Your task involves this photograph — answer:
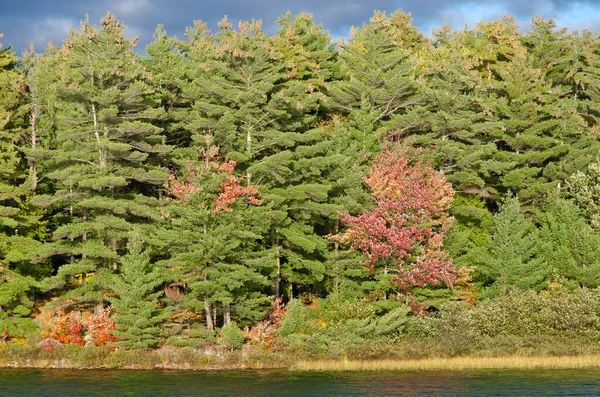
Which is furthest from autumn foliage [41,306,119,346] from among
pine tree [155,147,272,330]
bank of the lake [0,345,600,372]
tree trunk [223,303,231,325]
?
tree trunk [223,303,231,325]

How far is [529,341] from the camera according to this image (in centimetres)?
4228

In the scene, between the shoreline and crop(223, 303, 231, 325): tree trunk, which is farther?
crop(223, 303, 231, 325): tree trunk

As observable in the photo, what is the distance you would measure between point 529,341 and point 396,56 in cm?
2468

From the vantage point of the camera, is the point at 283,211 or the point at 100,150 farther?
the point at 283,211

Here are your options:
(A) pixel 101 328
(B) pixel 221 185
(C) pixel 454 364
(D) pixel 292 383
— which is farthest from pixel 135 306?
(C) pixel 454 364

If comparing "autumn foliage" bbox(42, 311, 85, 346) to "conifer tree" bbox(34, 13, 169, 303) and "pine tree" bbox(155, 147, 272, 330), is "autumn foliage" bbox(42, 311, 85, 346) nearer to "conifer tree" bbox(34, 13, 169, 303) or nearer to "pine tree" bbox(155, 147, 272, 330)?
"conifer tree" bbox(34, 13, 169, 303)

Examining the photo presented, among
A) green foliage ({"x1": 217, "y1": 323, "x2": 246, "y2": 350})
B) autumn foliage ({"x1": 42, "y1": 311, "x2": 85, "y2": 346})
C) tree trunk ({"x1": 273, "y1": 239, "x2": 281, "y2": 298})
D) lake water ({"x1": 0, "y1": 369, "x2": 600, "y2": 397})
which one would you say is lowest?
lake water ({"x1": 0, "y1": 369, "x2": 600, "y2": 397})

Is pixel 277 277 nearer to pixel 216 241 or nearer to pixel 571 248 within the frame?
pixel 216 241

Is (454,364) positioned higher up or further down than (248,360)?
further down

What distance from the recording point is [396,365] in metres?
40.7

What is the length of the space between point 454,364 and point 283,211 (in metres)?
14.4

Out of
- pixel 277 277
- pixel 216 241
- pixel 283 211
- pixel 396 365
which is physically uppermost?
pixel 283 211

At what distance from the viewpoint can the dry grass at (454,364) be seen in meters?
40.1

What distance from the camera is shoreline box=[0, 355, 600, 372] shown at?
40.2 metres
